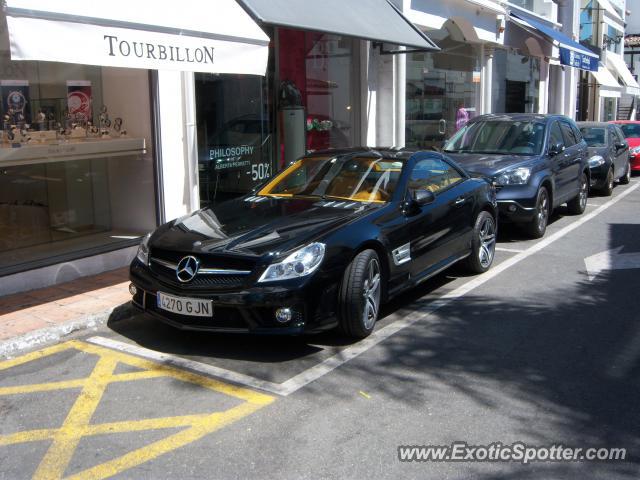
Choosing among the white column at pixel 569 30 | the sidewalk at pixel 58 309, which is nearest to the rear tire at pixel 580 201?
the sidewalk at pixel 58 309

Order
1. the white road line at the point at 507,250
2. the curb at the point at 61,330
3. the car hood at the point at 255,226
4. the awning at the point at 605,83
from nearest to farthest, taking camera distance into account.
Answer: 1. the car hood at the point at 255,226
2. the curb at the point at 61,330
3. the white road line at the point at 507,250
4. the awning at the point at 605,83

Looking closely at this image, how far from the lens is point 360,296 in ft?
17.1

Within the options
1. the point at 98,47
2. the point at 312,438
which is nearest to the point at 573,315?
the point at 312,438

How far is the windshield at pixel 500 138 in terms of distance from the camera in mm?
10117

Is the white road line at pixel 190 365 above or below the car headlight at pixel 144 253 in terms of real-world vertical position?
below

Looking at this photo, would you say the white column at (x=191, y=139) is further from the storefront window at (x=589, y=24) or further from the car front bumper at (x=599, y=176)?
the storefront window at (x=589, y=24)

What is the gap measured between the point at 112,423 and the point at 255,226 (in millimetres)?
1947

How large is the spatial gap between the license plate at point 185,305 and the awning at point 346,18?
13.1 feet

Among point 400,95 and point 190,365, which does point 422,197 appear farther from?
point 400,95

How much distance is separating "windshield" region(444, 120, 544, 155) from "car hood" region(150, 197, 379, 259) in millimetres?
4967

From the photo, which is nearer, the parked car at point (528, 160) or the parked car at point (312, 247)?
the parked car at point (312, 247)

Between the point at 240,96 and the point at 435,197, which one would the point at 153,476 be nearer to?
the point at 435,197

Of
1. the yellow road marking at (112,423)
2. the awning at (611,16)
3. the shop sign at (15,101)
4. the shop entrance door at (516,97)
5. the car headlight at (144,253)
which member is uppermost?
the awning at (611,16)

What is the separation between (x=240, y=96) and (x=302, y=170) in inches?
166
